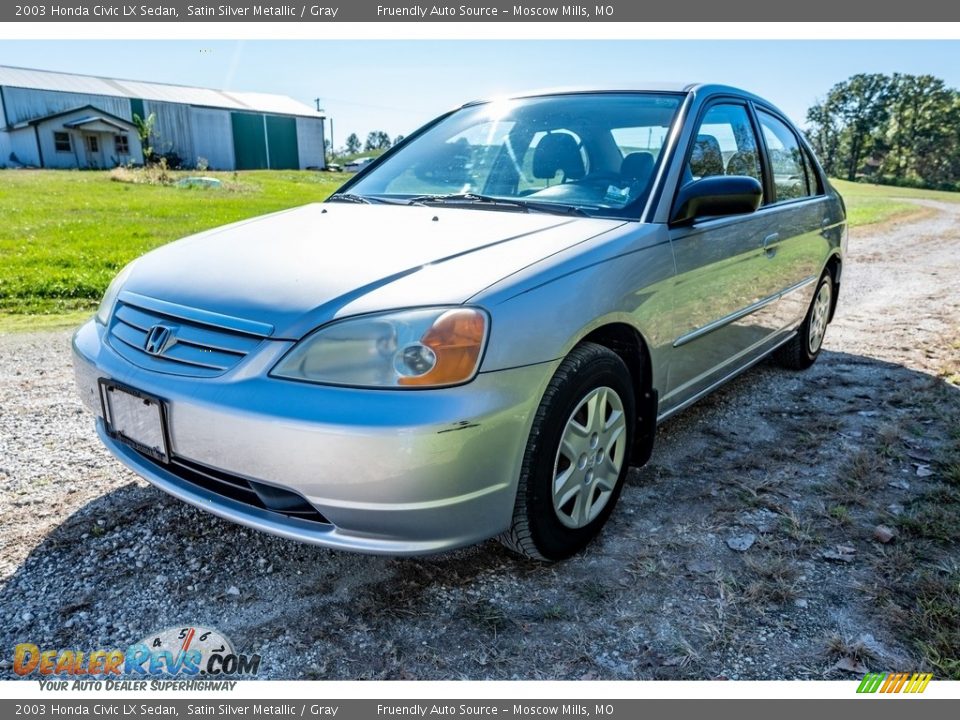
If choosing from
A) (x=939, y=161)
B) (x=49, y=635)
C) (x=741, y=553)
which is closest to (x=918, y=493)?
(x=741, y=553)

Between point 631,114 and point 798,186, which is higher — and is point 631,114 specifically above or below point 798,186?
above

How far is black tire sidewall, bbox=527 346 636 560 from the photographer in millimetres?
2125

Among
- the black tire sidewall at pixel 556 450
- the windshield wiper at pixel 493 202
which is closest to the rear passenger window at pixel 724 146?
the windshield wiper at pixel 493 202

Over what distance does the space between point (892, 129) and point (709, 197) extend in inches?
2879

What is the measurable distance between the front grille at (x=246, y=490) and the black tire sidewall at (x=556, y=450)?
2.15ft

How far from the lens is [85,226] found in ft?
35.1

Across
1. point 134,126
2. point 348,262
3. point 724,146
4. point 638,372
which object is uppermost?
point 134,126

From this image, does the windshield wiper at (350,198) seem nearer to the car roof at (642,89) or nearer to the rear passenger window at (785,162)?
the car roof at (642,89)

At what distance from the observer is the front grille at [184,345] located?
1.99 m

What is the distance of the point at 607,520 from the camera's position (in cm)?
266

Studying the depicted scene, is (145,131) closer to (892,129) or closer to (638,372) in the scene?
(638,372)

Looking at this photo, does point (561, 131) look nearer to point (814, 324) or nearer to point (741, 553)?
point (741, 553)

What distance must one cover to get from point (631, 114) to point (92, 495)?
111 inches

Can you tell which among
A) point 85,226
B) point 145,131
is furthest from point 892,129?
point 85,226
